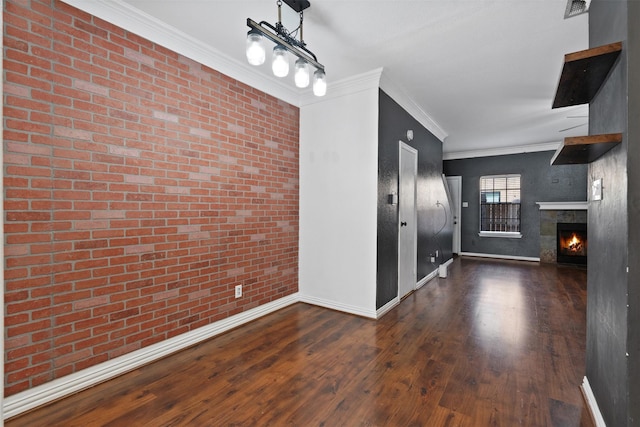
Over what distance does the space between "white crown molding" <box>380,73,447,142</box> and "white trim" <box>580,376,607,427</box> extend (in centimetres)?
305

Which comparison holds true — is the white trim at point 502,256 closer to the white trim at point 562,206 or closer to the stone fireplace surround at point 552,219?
the stone fireplace surround at point 552,219

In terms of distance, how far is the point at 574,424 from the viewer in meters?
1.66

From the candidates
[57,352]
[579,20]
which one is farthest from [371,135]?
[57,352]

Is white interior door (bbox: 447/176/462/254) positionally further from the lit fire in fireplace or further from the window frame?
the lit fire in fireplace

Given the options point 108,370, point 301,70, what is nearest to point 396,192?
point 301,70

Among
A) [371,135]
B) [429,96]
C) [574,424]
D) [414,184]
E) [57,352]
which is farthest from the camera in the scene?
[414,184]

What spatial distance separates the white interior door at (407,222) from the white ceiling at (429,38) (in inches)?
32.8

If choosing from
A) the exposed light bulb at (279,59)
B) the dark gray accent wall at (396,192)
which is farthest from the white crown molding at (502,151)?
the exposed light bulb at (279,59)

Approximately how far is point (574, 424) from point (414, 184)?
3.09m

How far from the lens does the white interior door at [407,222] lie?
3.83 metres

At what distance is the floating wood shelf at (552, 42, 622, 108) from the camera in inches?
52.6

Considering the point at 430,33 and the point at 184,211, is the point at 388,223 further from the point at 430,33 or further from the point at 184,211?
the point at 184,211

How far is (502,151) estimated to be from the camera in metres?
7.13

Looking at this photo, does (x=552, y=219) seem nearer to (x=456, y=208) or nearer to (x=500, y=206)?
(x=500, y=206)
